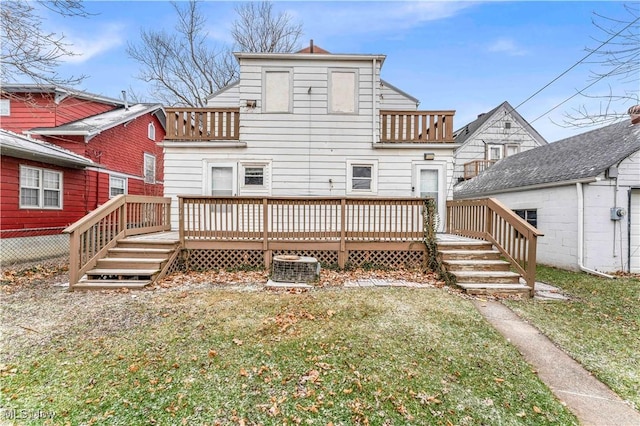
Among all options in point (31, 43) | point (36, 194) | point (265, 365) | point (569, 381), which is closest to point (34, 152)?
point (36, 194)

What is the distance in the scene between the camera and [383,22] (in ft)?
33.4

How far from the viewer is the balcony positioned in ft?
28.3

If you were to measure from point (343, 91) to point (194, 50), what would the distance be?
49.1 feet

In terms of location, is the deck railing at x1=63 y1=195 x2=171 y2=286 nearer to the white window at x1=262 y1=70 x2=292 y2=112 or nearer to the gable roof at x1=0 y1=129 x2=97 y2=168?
the gable roof at x1=0 y1=129 x2=97 y2=168

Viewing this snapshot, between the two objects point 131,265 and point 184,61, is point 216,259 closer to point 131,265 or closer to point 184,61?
point 131,265

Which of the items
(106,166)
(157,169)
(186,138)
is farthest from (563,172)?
(157,169)

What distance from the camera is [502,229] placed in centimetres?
656

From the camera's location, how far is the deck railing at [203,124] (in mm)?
8633

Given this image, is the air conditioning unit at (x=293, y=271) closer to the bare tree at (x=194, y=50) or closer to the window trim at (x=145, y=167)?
the window trim at (x=145, y=167)

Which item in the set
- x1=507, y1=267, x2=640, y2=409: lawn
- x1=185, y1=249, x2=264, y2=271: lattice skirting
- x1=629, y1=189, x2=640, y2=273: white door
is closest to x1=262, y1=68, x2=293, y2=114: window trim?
x1=185, y1=249, x2=264, y2=271: lattice skirting

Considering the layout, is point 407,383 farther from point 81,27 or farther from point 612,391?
point 81,27

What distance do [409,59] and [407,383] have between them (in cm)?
1450

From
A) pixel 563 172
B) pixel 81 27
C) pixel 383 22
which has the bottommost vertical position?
pixel 563 172

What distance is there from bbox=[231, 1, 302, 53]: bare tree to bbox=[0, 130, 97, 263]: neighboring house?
13.6m
